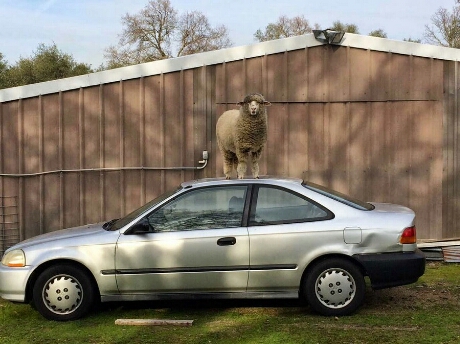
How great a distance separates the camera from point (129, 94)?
30.6 feet

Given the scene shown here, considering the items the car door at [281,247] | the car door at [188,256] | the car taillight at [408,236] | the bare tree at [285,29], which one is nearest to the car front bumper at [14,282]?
the car door at [188,256]

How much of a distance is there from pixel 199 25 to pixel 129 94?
3162cm

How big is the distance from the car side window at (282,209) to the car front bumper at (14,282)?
242 cm

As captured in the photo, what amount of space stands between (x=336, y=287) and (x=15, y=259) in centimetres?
336

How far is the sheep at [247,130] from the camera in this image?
21.8 ft

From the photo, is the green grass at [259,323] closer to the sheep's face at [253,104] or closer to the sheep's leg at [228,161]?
the sheep's leg at [228,161]

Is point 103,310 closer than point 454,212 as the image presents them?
Yes

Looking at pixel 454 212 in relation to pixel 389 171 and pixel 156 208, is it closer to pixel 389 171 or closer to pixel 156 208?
pixel 389 171

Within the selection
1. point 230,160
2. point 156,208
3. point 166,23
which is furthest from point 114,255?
point 166,23

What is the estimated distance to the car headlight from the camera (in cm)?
586

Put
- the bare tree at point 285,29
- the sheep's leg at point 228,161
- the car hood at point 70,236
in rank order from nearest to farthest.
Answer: the car hood at point 70,236 → the sheep's leg at point 228,161 → the bare tree at point 285,29

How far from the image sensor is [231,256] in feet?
18.7

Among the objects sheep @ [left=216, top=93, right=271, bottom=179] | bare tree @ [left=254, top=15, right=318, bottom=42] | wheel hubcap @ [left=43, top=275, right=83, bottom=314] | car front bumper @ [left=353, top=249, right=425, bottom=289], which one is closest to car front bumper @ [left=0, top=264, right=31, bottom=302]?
wheel hubcap @ [left=43, top=275, right=83, bottom=314]

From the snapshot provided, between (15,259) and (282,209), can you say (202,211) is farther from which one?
(15,259)
